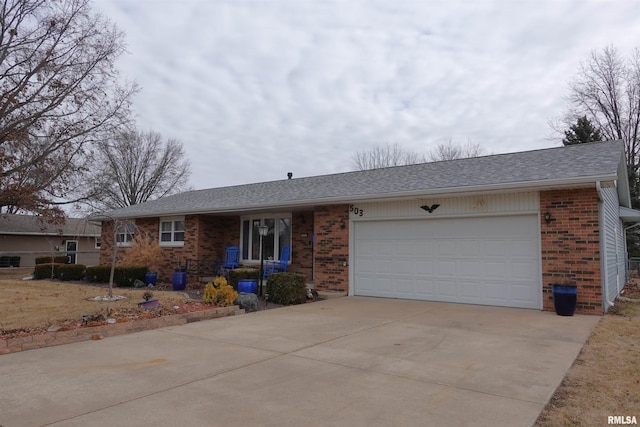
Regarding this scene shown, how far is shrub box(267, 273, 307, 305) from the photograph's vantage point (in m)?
10.8

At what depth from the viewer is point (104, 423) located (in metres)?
3.46

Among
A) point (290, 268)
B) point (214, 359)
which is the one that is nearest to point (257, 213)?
point (290, 268)

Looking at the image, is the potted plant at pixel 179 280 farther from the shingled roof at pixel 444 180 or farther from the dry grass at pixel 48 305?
the dry grass at pixel 48 305

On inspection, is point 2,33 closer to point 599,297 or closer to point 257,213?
point 257,213

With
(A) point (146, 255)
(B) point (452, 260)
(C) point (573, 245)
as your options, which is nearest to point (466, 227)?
(B) point (452, 260)

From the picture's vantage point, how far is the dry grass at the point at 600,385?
11.8 ft

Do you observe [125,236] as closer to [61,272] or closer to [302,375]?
[61,272]

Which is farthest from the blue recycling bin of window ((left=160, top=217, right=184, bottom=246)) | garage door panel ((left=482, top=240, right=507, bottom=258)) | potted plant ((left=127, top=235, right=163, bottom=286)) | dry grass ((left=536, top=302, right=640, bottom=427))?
window ((left=160, top=217, right=184, bottom=246))

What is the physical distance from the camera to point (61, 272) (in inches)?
687

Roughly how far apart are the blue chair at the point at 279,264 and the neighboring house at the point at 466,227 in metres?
0.43

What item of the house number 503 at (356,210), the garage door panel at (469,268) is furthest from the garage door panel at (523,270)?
the house number 503 at (356,210)

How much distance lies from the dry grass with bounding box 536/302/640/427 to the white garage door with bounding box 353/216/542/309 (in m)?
2.61

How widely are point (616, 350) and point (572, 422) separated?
3.05 m

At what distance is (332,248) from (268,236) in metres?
3.67
